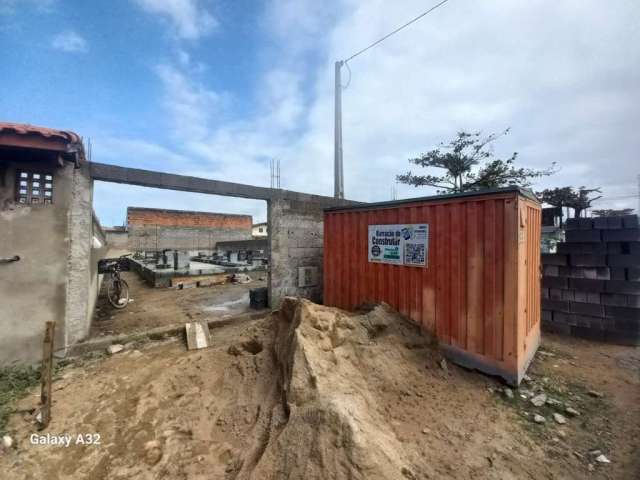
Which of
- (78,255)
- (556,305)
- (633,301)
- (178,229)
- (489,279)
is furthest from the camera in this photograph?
(178,229)

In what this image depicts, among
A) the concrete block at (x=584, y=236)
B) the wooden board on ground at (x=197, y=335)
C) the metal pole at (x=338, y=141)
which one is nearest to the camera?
the wooden board on ground at (x=197, y=335)

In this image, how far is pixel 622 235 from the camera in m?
5.48

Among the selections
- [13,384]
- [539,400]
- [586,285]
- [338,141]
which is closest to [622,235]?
[586,285]

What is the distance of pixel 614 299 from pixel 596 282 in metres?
0.38

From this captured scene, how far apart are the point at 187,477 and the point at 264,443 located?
63cm

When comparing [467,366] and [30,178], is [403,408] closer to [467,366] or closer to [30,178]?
[467,366]

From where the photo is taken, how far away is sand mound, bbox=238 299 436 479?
2156mm

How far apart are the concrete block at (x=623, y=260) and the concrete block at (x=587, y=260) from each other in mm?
82

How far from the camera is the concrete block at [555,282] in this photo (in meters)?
5.98

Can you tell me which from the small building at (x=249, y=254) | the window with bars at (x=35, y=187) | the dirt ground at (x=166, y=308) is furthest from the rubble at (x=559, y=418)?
the small building at (x=249, y=254)

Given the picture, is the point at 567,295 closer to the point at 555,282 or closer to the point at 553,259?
the point at 555,282

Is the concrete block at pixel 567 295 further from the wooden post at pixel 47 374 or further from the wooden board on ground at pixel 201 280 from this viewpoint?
the wooden board on ground at pixel 201 280

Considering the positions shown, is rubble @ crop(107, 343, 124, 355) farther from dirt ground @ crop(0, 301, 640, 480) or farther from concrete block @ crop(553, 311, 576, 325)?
concrete block @ crop(553, 311, 576, 325)

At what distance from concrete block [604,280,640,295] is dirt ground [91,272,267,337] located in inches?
281
